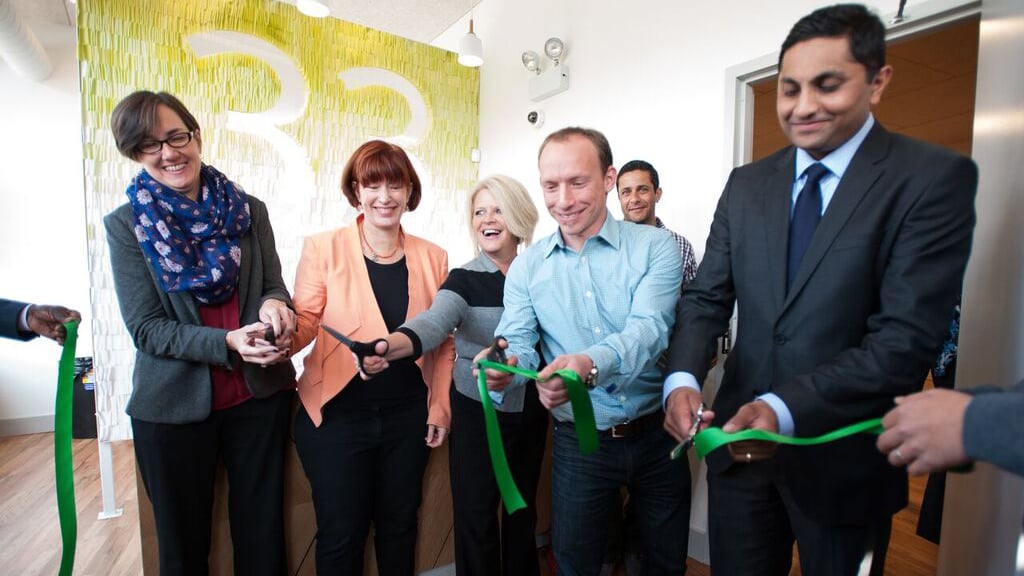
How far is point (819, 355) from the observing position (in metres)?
1.08

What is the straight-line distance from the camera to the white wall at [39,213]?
4766mm

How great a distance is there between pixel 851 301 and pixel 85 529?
4174mm

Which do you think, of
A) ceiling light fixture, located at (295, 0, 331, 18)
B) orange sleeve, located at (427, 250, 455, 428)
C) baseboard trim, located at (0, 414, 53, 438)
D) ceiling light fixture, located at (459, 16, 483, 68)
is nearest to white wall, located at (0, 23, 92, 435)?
baseboard trim, located at (0, 414, 53, 438)

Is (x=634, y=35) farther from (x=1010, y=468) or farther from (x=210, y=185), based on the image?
(x=1010, y=468)

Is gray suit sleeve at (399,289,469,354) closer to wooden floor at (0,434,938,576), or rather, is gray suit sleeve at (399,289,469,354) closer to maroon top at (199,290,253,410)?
maroon top at (199,290,253,410)

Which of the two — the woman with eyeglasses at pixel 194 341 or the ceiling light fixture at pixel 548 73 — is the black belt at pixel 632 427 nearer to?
the woman with eyeglasses at pixel 194 341

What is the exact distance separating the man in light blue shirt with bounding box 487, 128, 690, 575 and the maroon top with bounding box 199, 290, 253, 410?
926mm

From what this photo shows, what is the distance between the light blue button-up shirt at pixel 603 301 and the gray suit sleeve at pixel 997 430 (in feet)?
2.27

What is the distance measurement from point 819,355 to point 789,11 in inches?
82.9

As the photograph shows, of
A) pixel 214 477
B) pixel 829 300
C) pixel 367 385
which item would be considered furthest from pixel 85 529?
pixel 829 300

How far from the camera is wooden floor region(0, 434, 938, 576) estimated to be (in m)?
2.70

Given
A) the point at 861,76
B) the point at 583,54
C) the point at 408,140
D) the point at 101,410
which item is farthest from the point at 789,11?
the point at 101,410

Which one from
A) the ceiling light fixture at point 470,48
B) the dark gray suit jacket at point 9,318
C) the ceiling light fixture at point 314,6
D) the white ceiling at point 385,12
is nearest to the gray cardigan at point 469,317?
the dark gray suit jacket at point 9,318

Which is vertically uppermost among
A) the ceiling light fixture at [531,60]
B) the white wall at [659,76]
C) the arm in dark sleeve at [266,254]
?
the ceiling light fixture at [531,60]
